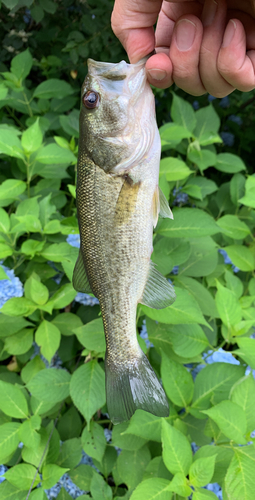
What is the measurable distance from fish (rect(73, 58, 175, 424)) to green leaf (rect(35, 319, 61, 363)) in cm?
48

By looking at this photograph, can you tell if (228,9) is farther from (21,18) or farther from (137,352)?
(21,18)

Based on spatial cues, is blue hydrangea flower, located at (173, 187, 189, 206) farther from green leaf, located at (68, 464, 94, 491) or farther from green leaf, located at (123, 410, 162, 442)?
green leaf, located at (68, 464, 94, 491)

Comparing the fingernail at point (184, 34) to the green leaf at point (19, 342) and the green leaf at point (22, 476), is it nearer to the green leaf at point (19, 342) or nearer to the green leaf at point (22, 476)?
the green leaf at point (19, 342)

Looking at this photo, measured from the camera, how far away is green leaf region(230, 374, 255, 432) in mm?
1247

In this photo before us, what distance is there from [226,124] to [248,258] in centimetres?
211

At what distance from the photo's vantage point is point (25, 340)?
5.60 feet

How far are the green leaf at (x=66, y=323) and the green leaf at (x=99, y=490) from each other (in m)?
0.65

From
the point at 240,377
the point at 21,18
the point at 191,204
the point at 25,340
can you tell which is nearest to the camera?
the point at 240,377

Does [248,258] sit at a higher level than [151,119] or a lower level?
lower

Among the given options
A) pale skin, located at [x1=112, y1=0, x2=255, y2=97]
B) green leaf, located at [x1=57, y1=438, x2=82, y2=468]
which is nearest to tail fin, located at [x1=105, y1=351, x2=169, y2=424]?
green leaf, located at [x1=57, y1=438, x2=82, y2=468]

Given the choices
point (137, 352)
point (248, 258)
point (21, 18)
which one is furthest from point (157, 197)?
point (21, 18)

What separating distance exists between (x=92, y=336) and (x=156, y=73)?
1051 mm

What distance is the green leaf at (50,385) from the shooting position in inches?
59.0

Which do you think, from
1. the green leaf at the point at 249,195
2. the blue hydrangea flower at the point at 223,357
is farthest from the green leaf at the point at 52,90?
the blue hydrangea flower at the point at 223,357
